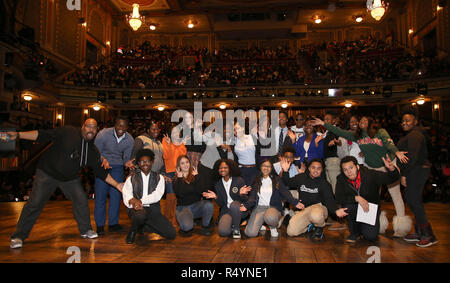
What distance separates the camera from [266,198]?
174 inches

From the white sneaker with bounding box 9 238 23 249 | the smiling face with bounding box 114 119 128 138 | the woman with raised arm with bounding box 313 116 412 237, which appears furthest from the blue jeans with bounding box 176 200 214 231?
the woman with raised arm with bounding box 313 116 412 237

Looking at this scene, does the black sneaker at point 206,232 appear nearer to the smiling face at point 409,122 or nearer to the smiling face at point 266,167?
the smiling face at point 266,167

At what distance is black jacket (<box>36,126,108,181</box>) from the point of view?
3801 mm

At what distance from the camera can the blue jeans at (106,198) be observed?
14.3ft

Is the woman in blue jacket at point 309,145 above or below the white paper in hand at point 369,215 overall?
above

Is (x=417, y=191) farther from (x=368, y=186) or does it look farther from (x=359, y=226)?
(x=359, y=226)

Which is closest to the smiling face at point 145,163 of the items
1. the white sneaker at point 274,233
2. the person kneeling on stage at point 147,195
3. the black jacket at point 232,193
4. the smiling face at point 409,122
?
the person kneeling on stage at point 147,195

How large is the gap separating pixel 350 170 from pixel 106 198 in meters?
3.49

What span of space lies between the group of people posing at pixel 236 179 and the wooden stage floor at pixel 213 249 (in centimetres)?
16

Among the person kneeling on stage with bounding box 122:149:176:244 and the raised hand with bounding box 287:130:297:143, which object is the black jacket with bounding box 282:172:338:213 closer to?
the raised hand with bounding box 287:130:297:143

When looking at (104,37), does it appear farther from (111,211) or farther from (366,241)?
(366,241)

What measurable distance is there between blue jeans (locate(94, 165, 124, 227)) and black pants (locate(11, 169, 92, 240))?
261 millimetres
